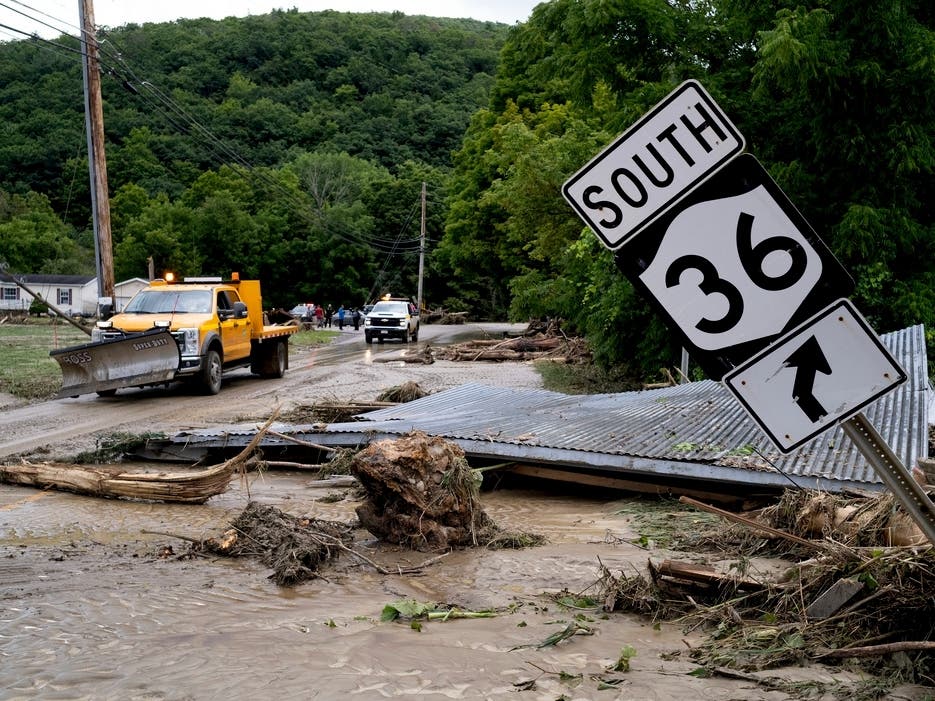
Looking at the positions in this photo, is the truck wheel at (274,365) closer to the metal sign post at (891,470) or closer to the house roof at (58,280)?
the metal sign post at (891,470)

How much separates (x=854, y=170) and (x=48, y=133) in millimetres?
67320

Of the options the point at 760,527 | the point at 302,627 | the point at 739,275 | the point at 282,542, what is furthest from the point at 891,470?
the point at 282,542

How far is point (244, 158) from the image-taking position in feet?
287

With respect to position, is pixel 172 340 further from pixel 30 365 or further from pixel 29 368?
pixel 30 365

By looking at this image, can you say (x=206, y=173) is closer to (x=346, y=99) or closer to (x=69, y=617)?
(x=346, y=99)

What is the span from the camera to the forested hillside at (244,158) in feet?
238

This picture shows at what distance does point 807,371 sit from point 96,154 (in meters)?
20.1

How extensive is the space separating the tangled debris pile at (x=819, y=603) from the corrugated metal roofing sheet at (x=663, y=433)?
1460 mm

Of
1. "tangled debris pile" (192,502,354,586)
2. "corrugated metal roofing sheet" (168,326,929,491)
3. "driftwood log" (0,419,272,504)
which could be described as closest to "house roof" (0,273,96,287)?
"corrugated metal roofing sheet" (168,326,929,491)

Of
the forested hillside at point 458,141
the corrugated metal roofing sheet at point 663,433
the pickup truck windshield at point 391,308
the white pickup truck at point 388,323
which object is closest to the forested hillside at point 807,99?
the forested hillside at point 458,141

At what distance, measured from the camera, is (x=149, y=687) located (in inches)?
171

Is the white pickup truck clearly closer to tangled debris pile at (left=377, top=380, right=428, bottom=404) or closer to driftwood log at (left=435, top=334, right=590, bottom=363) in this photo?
driftwood log at (left=435, top=334, right=590, bottom=363)

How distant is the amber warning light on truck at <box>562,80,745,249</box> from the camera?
132 inches

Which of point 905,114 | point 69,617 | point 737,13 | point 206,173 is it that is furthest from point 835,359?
point 206,173
